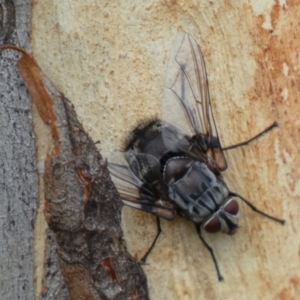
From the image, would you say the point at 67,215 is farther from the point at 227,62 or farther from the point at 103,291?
the point at 227,62

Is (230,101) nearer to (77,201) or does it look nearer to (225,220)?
(225,220)

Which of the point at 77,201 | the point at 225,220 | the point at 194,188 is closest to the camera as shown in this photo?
the point at 77,201

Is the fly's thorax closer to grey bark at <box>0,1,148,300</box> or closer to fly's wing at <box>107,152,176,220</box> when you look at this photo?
fly's wing at <box>107,152,176,220</box>

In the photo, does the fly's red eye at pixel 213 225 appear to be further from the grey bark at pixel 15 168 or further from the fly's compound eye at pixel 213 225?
the grey bark at pixel 15 168

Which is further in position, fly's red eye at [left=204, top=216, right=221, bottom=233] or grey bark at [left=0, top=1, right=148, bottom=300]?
fly's red eye at [left=204, top=216, right=221, bottom=233]

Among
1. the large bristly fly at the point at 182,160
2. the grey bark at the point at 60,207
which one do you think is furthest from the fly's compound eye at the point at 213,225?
the grey bark at the point at 60,207

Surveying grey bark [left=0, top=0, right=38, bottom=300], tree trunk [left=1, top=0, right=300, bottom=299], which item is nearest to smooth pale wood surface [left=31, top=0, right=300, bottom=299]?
tree trunk [left=1, top=0, right=300, bottom=299]

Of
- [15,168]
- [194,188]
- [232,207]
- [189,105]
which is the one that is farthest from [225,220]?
[15,168]

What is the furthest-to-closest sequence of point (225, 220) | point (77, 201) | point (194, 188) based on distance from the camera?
point (194, 188), point (225, 220), point (77, 201)
